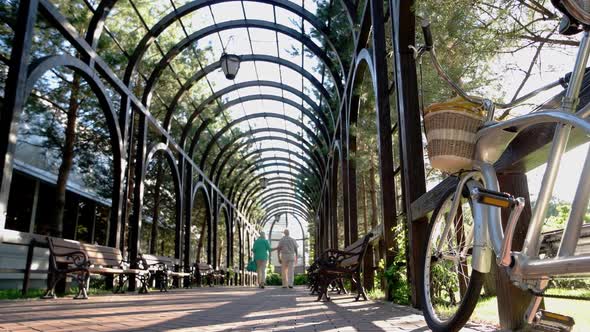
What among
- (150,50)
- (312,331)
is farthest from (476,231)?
(150,50)

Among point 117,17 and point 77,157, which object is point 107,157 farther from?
point 117,17

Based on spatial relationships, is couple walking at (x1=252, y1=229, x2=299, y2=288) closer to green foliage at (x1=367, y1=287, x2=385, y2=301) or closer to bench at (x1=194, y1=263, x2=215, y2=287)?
bench at (x1=194, y1=263, x2=215, y2=287)

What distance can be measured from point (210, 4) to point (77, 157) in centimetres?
577

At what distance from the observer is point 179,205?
15.6 metres

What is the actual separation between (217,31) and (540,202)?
11.6 metres

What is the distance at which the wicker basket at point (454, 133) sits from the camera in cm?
214

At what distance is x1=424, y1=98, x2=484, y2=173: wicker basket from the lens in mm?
2141

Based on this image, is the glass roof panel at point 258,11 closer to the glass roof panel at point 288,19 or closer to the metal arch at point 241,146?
the glass roof panel at point 288,19

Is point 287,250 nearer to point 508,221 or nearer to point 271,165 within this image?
point 508,221

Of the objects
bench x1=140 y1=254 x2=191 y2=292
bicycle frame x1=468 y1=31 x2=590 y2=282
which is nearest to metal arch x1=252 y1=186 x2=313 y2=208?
bench x1=140 y1=254 x2=191 y2=292

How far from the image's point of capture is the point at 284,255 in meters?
12.1

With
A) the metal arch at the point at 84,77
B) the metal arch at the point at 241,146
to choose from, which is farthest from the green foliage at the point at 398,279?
the metal arch at the point at 241,146

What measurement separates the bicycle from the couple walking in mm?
9088

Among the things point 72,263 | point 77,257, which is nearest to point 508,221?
point 77,257
